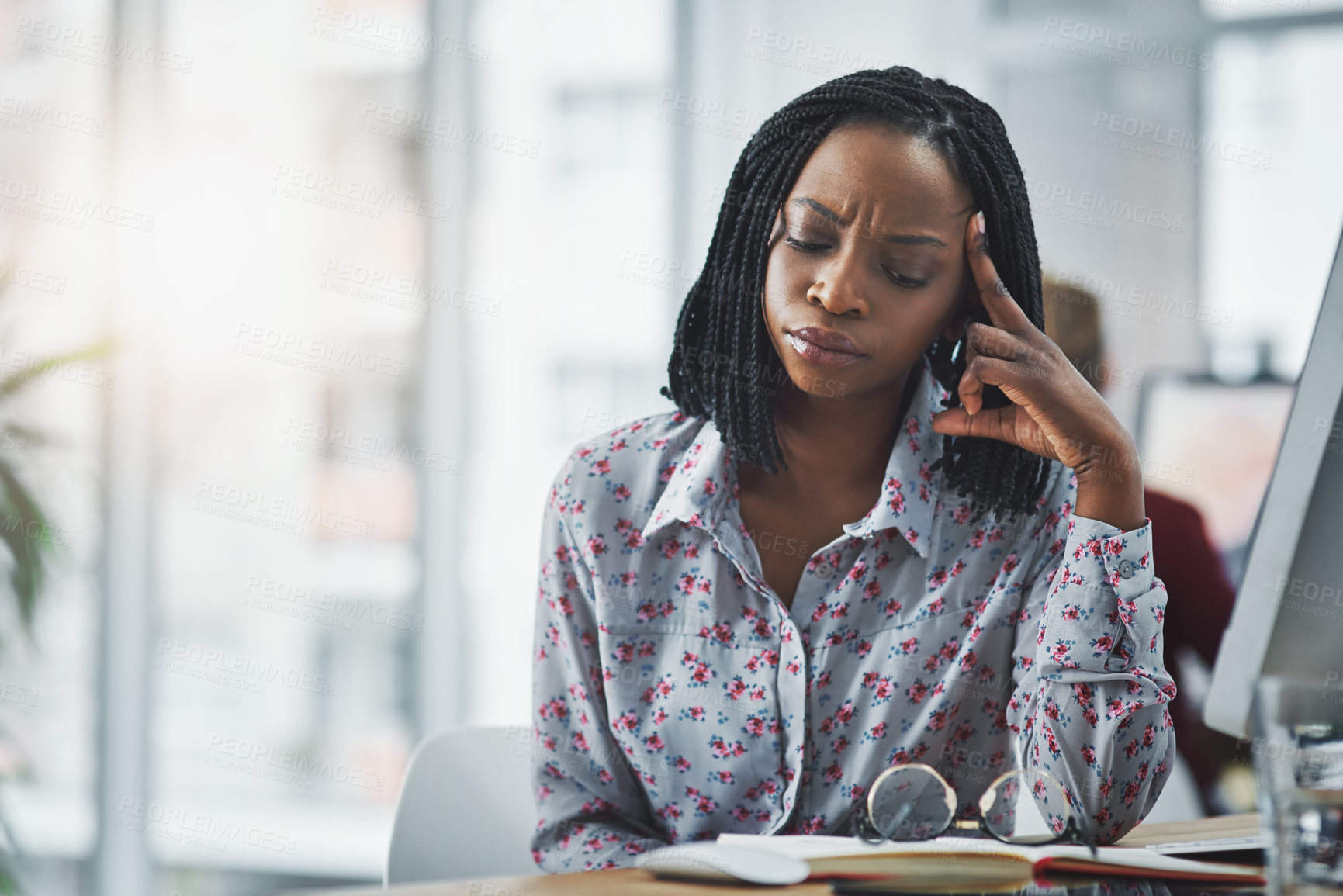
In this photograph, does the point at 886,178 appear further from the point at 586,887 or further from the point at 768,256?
the point at 586,887

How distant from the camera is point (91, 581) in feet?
9.23

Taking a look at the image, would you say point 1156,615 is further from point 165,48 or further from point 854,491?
point 165,48

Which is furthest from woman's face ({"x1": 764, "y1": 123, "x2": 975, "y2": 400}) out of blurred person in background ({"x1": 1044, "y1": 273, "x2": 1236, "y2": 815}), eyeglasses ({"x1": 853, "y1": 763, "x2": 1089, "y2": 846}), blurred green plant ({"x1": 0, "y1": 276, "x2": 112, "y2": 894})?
blurred green plant ({"x1": 0, "y1": 276, "x2": 112, "y2": 894})

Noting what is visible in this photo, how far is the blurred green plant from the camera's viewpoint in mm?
2275

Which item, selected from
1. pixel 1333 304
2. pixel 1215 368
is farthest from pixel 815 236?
pixel 1215 368

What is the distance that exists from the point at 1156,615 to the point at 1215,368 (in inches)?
71.8

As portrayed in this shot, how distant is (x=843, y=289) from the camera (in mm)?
910

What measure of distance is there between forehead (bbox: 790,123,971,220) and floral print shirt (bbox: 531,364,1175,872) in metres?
0.25

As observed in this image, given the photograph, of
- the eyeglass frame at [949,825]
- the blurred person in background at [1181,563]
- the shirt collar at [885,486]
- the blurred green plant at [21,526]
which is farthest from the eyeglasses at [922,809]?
the blurred green plant at [21,526]

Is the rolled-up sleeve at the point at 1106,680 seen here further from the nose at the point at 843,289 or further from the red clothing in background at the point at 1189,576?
the red clothing in background at the point at 1189,576

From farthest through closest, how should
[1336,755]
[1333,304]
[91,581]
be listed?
[91,581] < [1333,304] < [1336,755]

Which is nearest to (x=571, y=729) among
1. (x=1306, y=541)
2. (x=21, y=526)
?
(x=1306, y=541)

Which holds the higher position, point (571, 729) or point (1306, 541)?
point (1306, 541)

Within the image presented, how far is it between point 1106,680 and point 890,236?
16.4 inches
